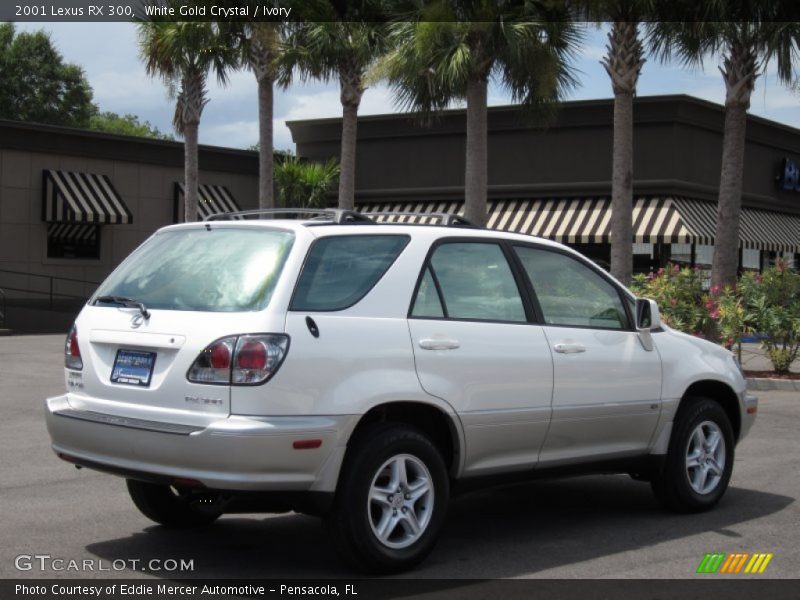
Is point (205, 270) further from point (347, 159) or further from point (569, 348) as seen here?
point (347, 159)

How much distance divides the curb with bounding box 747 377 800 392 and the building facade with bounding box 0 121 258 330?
60.8 feet

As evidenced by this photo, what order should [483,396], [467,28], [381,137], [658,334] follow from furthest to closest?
[381,137] → [467,28] → [658,334] → [483,396]

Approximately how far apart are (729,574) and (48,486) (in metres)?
4.91

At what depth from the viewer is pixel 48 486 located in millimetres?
8555

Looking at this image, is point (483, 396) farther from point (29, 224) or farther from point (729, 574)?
point (29, 224)

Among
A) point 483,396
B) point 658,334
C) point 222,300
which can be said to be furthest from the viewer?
point 658,334

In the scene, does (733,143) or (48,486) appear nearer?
(48,486)

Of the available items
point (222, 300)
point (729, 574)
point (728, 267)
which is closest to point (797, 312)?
point (728, 267)

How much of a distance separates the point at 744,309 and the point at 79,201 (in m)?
20.2

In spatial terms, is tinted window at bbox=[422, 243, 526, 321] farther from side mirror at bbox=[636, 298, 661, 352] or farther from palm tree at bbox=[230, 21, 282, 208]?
palm tree at bbox=[230, 21, 282, 208]

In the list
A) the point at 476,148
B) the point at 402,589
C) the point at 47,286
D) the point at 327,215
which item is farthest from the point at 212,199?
the point at 402,589

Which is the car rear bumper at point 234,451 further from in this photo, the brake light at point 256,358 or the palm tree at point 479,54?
the palm tree at point 479,54

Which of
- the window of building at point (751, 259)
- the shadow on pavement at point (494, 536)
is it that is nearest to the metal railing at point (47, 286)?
the window of building at point (751, 259)

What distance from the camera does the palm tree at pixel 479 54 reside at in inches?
875
